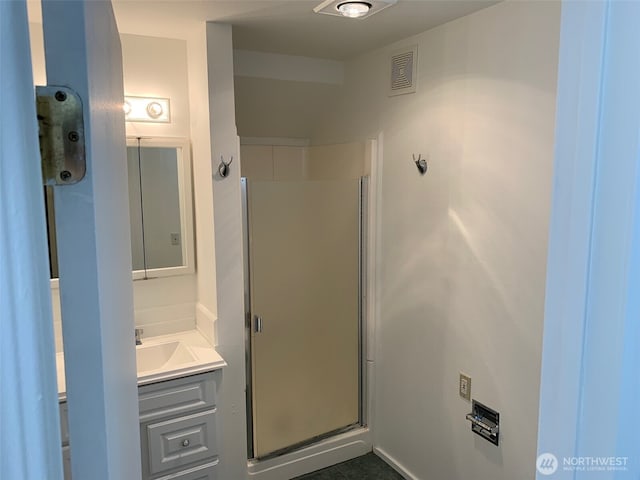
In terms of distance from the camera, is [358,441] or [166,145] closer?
[166,145]

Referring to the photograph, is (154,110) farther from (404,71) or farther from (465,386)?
(465,386)

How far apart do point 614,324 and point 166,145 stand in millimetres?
2339

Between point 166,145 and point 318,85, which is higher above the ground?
point 318,85

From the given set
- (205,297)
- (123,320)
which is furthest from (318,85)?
(123,320)

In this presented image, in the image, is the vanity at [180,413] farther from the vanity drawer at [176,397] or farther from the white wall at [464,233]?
the white wall at [464,233]

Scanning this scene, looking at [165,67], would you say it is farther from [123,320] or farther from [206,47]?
[123,320]

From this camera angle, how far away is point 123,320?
82 centimetres

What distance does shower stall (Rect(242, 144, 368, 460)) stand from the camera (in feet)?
8.77

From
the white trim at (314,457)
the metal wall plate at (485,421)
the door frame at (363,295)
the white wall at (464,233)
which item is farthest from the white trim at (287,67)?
the white trim at (314,457)

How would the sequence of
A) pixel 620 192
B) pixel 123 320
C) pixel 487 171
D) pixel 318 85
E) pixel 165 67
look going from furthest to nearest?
pixel 318 85
pixel 165 67
pixel 487 171
pixel 123 320
pixel 620 192

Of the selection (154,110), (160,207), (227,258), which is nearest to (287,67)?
(154,110)

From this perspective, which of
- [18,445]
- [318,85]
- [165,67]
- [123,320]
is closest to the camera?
[18,445]

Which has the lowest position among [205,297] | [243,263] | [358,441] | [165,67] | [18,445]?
[358,441]

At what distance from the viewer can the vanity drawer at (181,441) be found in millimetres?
2197
